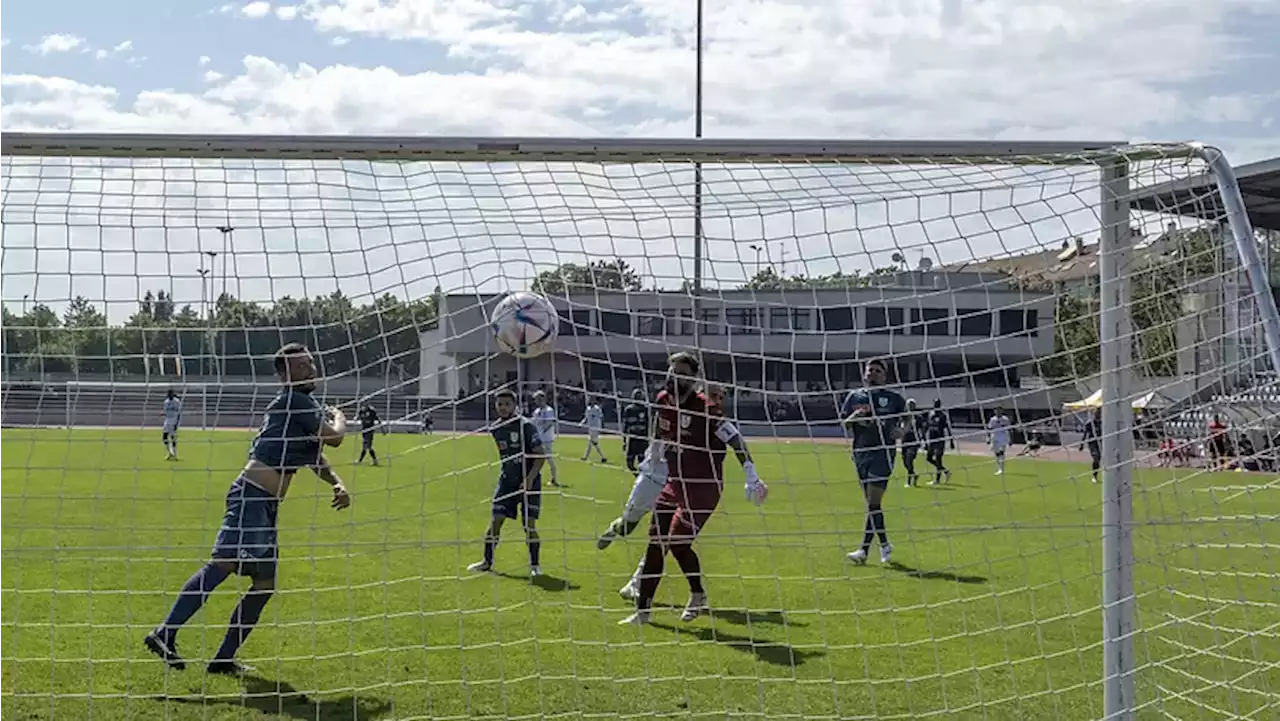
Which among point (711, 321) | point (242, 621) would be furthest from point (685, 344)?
point (242, 621)

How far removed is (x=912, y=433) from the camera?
29.6 feet

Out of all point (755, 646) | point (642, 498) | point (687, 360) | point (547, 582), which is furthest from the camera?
point (547, 582)

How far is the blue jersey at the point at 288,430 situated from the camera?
6.35m

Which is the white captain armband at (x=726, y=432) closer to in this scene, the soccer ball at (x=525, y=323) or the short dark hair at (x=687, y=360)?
A: the short dark hair at (x=687, y=360)

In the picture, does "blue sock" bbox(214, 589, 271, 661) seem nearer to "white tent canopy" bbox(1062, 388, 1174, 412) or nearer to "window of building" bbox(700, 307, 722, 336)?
"window of building" bbox(700, 307, 722, 336)

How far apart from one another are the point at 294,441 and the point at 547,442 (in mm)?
5331

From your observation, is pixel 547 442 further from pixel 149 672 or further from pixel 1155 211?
pixel 1155 211

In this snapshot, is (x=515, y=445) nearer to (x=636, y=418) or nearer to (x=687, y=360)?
(x=636, y=418)

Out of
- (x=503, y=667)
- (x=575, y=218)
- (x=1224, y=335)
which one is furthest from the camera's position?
(x=503, y=667)

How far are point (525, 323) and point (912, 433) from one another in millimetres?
4023

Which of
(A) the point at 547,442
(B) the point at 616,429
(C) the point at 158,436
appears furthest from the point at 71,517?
(B) the point at 616,429

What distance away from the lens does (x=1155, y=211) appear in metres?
5.40

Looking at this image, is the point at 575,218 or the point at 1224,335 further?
the point at 575,218

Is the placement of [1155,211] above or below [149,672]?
above
